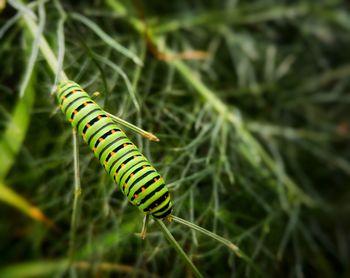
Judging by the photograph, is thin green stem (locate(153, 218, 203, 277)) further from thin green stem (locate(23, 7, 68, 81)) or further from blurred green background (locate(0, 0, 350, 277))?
thin green stem (locate(23, 7, 68, 81))

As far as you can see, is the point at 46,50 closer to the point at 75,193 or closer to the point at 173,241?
the point at 75,193

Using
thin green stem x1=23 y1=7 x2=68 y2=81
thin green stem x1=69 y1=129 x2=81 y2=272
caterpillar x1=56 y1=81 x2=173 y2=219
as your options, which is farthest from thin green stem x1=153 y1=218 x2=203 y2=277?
thin green stem x1=23 y1=7 x2=68 y2=81

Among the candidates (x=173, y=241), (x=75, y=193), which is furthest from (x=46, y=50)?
(x=173, y=241)

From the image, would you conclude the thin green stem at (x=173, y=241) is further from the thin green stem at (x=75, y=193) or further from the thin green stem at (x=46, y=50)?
the thin green stem at (x=46, y=50)

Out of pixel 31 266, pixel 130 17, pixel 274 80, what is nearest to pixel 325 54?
pixel 274 80

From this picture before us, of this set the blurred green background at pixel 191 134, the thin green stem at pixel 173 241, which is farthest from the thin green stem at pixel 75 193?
the thin green stem at pixel 173 241

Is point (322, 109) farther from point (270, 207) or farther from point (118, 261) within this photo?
point (118, 261)
